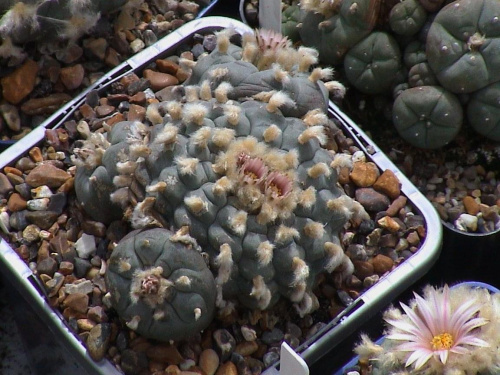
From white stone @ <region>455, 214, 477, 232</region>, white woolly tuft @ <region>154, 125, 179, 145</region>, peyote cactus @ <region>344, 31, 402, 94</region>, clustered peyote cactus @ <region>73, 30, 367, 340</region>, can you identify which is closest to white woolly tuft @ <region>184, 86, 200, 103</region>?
clustered peyote cactus @ <region>73, 30, 367, 340</region>

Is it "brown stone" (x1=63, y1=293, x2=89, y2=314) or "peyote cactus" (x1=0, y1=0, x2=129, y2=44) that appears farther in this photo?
"peyote cactus" (x1=0, y1=0, x2=129, y2=44)

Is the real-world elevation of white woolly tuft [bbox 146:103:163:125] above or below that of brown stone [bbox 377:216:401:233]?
above

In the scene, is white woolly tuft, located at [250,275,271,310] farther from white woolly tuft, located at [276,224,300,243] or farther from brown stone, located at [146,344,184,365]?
brown stone, located at [146,344,184,365]

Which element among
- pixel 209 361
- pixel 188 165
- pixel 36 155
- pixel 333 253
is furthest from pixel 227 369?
pixel 36 155

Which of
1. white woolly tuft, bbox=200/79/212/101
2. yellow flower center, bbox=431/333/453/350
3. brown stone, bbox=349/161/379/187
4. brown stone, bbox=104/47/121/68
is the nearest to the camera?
yellow flower center, bbox=431/333/453/350

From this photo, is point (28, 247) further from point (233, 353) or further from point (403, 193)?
point (403, 193)

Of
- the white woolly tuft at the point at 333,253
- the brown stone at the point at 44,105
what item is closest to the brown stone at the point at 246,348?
the white woolly tuft at the point at 333,253

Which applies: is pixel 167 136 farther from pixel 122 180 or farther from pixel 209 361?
pixel 209 361
